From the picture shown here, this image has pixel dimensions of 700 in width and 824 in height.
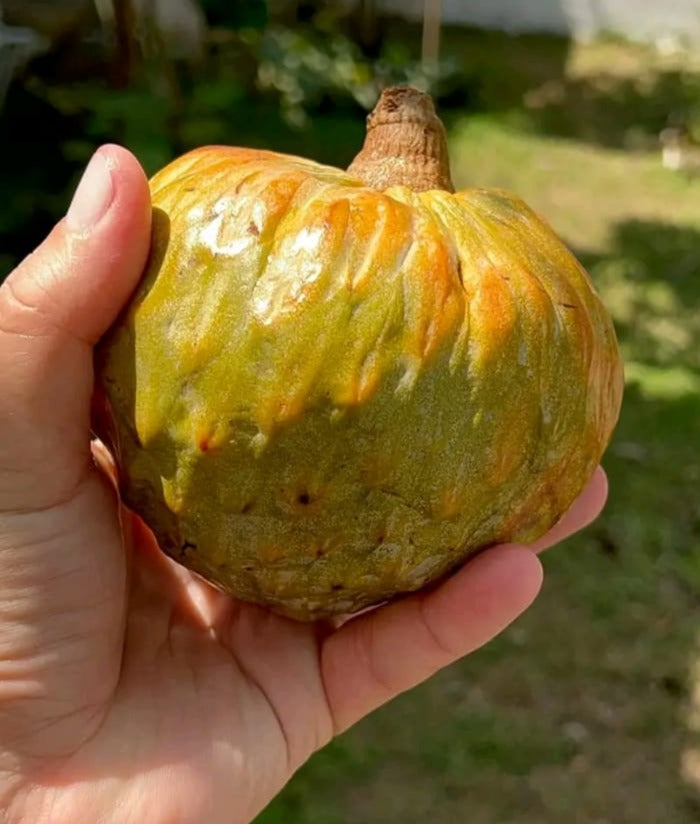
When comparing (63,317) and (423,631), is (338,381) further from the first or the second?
(423,631)

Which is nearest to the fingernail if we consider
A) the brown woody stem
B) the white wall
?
the brown woody stem

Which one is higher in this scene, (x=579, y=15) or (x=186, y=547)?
(x=186, y=547)

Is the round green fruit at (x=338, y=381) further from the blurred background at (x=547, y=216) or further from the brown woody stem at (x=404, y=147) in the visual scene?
the blurred background at (x=547, y=216)

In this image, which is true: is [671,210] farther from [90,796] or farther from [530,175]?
[90,796]

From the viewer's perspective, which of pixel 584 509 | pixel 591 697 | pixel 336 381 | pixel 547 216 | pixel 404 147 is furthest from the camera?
pixel 547 216

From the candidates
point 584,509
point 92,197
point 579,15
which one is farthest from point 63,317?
point 579,15

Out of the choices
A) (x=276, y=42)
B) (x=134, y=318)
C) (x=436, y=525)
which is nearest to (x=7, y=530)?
(x=134, y=318)

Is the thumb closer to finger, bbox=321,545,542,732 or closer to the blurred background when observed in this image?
finger, bbox=321,545,542,732
